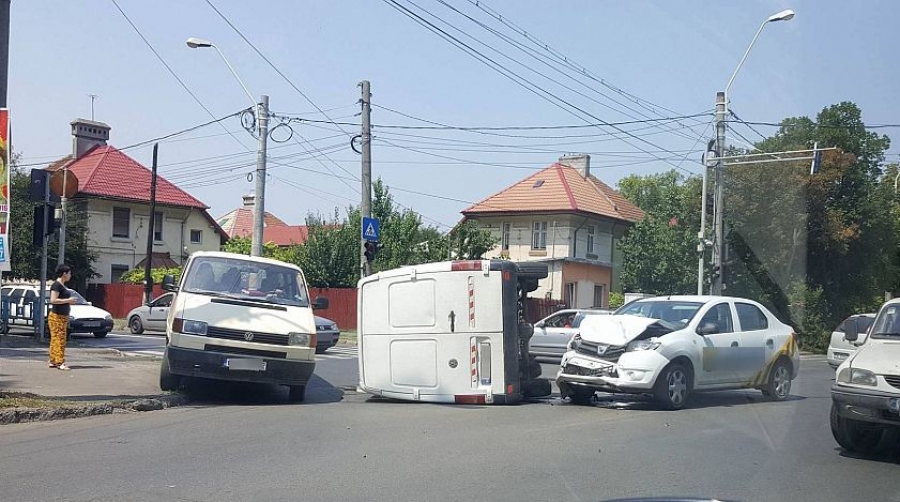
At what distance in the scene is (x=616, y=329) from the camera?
12289 millimetres

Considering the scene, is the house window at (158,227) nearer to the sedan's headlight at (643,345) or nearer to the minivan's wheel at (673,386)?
the sedan's headlight at (643,345)

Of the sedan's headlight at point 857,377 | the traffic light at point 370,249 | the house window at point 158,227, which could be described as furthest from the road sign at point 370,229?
the house window at point 158,227

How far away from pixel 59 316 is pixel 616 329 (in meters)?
8.41

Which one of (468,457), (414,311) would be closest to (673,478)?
(468,457)

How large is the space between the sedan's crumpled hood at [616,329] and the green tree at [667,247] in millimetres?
24422

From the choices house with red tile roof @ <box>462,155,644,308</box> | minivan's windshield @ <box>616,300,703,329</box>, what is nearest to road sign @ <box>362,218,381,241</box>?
minivan's windshield @ <box>616,300,703,329</box>

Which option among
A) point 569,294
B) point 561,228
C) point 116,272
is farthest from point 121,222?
point 569,294

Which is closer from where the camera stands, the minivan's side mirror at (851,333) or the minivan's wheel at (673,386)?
the minivan's side mirror at (851,333)

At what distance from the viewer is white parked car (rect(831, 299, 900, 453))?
822cm

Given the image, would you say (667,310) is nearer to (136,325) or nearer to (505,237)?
(136,325)

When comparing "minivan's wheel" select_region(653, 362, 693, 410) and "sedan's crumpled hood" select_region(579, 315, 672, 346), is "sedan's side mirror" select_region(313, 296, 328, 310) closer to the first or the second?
"sedan's crumpled hood" select_region(579, 315, 672, 346)

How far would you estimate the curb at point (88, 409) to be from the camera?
9875 millimetres

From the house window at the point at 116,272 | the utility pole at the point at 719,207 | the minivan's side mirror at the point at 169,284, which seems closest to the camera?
the minivan's side mirror at the point at 169,284

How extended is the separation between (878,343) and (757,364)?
4201mm
